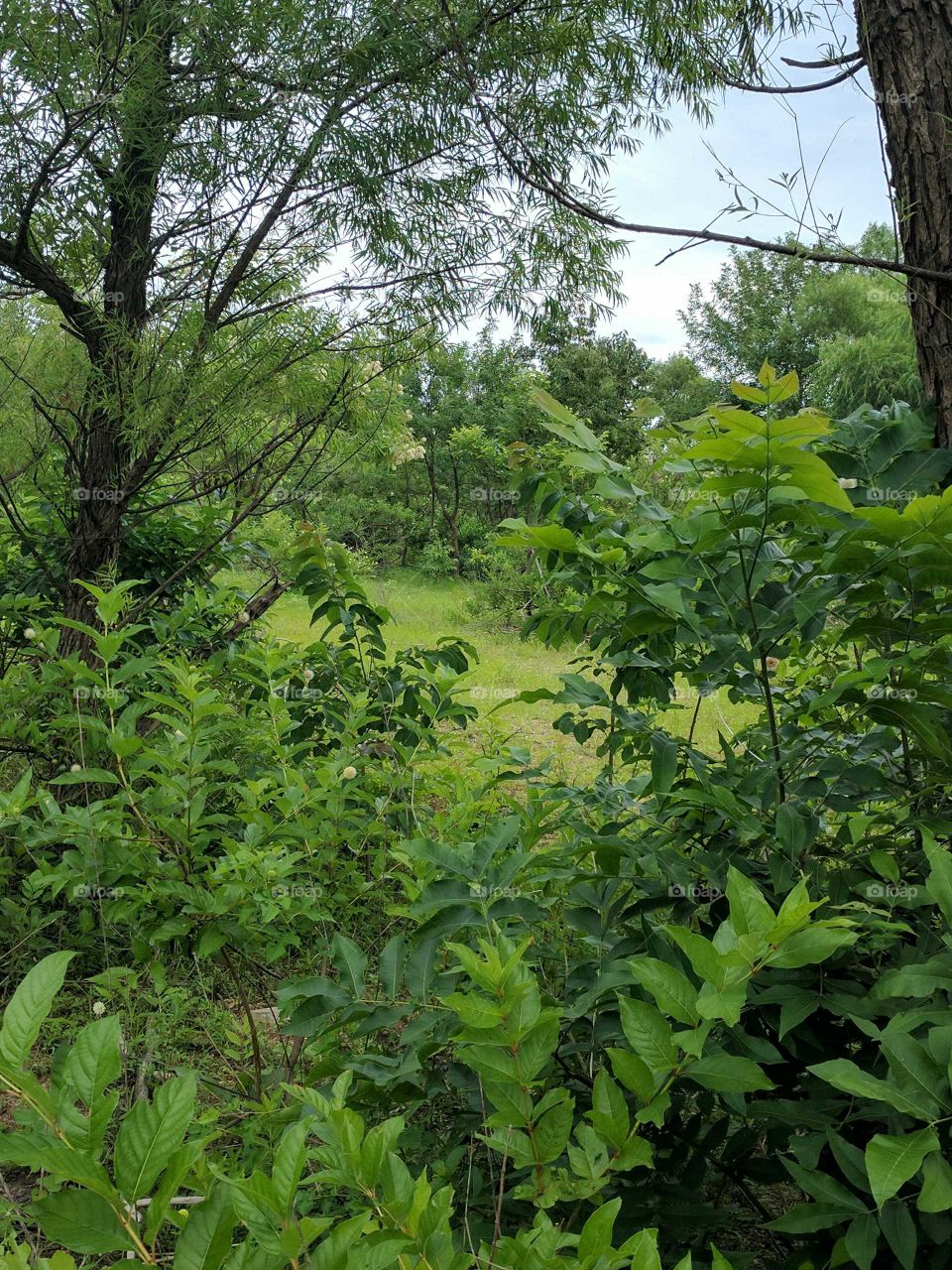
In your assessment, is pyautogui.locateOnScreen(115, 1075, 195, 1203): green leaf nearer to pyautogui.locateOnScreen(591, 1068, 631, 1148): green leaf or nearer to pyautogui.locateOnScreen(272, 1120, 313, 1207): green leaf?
pyautogui.locateOnScreen(272, 1120, 313, 1207): green leaf

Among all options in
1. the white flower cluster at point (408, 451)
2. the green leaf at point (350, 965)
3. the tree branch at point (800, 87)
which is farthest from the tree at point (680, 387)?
the green leaf at point (350, 965)

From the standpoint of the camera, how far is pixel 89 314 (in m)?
3.09

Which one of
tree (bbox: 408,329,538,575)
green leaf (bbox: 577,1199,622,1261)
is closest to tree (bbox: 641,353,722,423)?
tree (bbox: 408,329,538,575)

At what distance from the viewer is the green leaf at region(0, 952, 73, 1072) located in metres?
0.64

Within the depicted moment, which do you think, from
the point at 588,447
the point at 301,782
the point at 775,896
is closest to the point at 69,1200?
the point at 775,896

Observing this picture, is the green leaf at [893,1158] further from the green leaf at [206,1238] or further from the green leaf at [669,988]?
the green leaf at [206,1238]

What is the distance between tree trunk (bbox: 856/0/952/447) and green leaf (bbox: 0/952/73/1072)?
4.91ft

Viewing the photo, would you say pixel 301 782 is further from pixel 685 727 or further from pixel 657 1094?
pixel 685 727

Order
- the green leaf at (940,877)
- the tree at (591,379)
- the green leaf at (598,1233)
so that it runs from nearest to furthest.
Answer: the green leaf at (598,1233), the green leaf at (940,877), the tree at (591,379)

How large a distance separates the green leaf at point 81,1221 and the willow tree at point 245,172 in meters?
2.60

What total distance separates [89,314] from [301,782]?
6.63ft

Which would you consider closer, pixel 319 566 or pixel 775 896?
pixel 775 896

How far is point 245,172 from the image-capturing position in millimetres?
3012

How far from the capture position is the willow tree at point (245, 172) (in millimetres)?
2770
